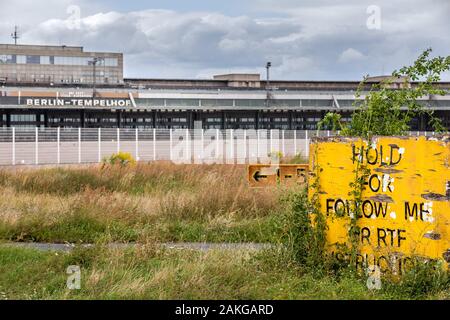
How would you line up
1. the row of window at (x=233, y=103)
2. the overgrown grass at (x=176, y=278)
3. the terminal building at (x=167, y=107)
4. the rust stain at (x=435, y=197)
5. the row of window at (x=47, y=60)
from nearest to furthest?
the overgrown grass at (x=176, y=278) < the rust stain at (x=435, y=197) < the terminal building at (x=167, y=107) < the row of window at (x=233, y=103) < the row of window at (x=47, y=60)

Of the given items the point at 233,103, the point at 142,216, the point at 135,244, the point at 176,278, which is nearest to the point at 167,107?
the point at 233,103

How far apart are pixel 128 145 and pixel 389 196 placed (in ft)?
123

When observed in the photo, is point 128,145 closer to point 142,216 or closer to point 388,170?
point 142,216

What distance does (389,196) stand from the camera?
8500 millimetres

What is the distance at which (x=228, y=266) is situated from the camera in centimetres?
855

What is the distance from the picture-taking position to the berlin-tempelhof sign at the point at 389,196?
26.8 ft

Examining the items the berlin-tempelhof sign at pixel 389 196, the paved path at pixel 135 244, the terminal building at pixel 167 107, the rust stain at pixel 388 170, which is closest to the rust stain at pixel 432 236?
A: the berlin-tempelhof sign at pixel 389 196

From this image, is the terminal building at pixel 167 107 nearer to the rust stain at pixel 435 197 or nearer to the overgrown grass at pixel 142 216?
the overgrown grass at pixel 142 216

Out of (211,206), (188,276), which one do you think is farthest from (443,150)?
(211,206)

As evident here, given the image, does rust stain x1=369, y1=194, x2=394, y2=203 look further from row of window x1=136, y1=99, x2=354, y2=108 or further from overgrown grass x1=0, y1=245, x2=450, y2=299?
row of window x1=136, y1=99, x2=354, y2=108

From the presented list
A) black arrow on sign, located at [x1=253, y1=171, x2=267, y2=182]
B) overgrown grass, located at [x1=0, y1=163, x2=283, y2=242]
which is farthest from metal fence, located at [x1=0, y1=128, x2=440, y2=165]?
overgrown grass, located at [x1=0, y1=163, x2=283, y2=242]

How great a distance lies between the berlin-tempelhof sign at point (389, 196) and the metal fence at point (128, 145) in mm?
31675

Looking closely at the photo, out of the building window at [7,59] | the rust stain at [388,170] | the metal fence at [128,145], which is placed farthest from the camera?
the building window at [7,59]

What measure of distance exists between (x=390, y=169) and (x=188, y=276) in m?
2.71
